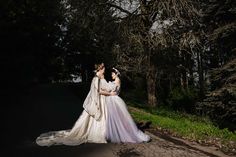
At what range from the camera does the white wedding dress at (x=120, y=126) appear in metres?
12.2

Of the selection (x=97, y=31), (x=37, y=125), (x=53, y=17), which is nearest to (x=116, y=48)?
(x=97, y=31)

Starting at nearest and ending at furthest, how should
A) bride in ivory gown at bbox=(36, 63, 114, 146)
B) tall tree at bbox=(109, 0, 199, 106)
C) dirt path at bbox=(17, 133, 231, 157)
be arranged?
dirt path at bbox=(17, 133, 231, 157) < bride in ivory gown at bbox=(36, 63, 114, 146) < tall tree at bbox=(109, 0, 199, 106)

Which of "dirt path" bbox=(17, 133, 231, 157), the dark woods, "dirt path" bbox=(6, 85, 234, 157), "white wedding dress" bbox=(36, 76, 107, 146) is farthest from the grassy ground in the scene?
"white wedding dress" bbox=(36, 76, 107, 146)

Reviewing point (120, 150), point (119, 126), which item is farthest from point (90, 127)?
point (120, 150)

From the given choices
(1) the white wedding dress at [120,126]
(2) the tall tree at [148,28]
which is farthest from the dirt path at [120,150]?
(2) the tall tree at [148,28]

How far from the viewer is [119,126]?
12.4 m

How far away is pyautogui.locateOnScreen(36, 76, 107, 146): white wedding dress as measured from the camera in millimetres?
12164

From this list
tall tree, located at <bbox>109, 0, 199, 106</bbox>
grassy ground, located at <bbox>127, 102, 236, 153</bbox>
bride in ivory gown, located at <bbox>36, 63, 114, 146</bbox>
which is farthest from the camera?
tall tree, located at <bbox>109, 0, 199, 106</bbox>

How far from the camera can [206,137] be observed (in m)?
14.0

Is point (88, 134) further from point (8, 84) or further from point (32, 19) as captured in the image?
point (32, 19)

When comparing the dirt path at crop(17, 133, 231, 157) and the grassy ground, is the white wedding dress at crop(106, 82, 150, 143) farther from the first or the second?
the grassy ground

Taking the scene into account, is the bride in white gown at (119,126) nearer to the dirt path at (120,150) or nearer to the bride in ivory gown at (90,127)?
the bride in ivory gown at (90,127)

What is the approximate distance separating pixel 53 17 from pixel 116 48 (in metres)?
15.2

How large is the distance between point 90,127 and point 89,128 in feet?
0.13
